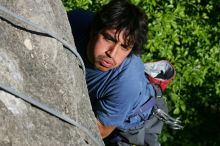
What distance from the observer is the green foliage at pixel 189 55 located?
481 centimetres

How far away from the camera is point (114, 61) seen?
2719 millimetres

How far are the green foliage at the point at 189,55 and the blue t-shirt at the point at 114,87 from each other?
174 cm

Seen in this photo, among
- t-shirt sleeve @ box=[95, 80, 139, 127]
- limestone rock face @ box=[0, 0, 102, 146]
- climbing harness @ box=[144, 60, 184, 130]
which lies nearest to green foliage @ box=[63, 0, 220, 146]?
climbing harness @ box=[144, 60, 184, 130]

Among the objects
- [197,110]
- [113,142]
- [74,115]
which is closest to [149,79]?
[113,142]

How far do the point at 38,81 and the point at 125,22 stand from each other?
1.28m

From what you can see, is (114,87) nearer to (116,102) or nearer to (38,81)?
(116,102)

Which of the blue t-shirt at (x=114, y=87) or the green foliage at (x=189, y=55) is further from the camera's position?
the green foliage at (x=189, y=55)

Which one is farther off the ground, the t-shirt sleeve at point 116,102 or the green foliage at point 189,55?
the t-shirt sleeve at point 116,102

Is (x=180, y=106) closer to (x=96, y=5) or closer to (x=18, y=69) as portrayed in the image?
(x=96, y=5)

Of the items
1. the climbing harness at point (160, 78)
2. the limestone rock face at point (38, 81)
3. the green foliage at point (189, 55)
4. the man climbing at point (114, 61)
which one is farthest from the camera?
the green foliage at point (189, 55)

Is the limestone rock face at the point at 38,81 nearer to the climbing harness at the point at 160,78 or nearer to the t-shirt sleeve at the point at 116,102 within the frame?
the t-shirt sleeve at the point at 116,102

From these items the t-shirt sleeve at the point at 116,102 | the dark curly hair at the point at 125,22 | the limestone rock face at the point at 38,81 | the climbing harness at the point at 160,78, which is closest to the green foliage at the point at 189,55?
the climbing harness at the point at 160,78

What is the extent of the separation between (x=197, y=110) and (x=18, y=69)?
14.1ft

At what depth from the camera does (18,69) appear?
161 centimetres
